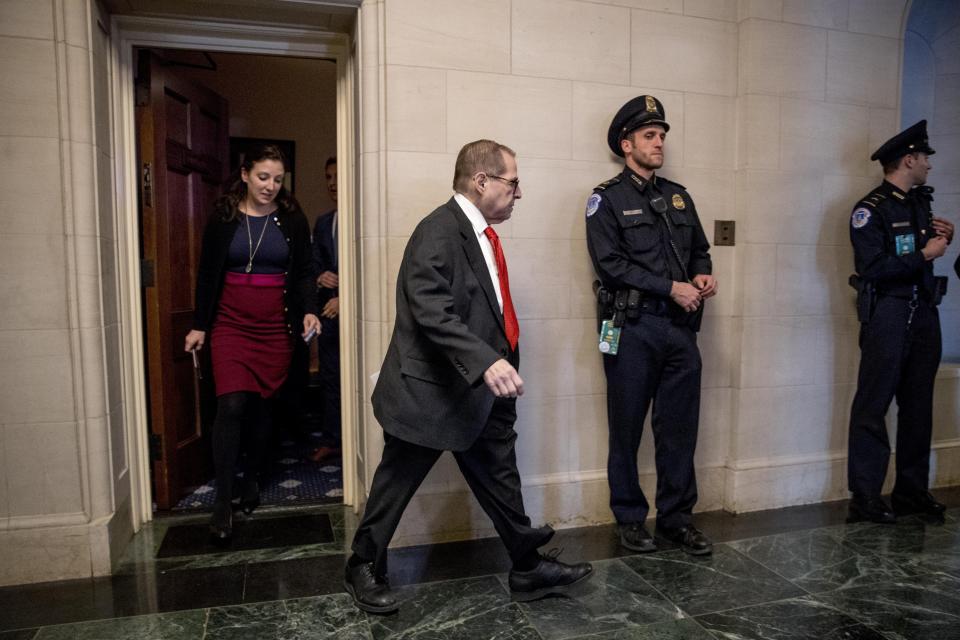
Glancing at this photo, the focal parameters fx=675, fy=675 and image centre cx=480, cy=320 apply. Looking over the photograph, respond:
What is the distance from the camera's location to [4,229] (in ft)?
8.25

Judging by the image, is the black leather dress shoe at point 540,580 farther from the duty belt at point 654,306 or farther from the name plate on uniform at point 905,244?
the name plate on uniform at point 905,244

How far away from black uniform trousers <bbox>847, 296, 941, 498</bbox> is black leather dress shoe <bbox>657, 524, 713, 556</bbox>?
976 millimetres

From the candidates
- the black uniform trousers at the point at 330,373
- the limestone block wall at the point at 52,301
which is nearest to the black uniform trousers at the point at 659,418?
the black uniform trousers at the point at 330,373

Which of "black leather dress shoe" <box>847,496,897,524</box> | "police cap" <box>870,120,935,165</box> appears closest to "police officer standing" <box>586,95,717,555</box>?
"black leather dress shoe" <box>847,496,897,524</box>

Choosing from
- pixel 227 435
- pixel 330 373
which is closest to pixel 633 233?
pixel 227 435

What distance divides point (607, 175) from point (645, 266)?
0.51m

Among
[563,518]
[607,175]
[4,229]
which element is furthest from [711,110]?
[4,229]

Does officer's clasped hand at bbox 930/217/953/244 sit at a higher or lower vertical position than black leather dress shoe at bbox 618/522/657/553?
higher

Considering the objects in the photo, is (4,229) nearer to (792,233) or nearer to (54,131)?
(54,131)

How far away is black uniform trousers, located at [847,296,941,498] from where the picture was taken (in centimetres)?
317

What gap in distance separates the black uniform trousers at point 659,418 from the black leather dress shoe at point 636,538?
0.09 ft

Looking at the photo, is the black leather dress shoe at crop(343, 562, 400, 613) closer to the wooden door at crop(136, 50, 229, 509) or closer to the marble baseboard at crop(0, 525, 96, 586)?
the marble baseboard at crop(0, 525, 96, 586)

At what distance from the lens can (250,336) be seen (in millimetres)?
3105

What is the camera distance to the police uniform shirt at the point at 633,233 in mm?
2832
